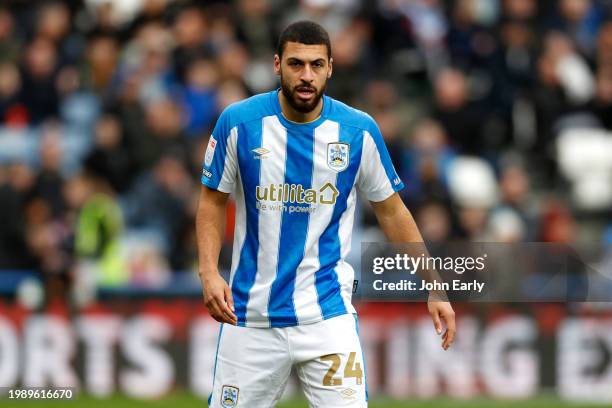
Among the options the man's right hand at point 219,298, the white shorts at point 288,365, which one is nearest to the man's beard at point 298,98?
the man's right hand at point 219,298

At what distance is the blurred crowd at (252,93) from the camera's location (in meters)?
13.9

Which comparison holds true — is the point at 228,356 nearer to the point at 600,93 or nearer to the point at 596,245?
the point at 596,245

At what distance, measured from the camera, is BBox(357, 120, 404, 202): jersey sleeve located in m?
6.80

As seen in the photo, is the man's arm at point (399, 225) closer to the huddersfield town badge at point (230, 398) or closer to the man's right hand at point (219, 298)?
the man's right hand at point (219, 298)

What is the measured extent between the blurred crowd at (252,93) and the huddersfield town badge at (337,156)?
6.37 m

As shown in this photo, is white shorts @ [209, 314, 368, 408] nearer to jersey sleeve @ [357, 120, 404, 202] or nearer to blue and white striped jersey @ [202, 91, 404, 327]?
blue and white striped jersey @ [202, 91, 404, 327]

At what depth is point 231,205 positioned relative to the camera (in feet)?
45.8

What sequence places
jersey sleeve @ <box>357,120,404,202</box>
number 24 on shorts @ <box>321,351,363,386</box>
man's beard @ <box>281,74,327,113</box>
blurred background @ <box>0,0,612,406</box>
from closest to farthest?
man's beard @ <box>281,74,327,113</box>
number 24 on shorts @ <box>321,351,363,386</box>
jersey sleeve @ <box>357,120,404,202</box>
blurred background @ <box>0,0,612,406</box>

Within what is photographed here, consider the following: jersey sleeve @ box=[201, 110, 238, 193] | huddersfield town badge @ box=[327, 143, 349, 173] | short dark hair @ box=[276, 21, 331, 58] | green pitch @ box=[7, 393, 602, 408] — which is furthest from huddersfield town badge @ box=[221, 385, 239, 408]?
green pitch @ box=[7, 393, 602, 408]

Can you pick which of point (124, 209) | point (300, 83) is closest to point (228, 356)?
point (300, 83)

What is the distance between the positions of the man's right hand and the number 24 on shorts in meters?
0.54

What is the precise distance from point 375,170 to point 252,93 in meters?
8.31

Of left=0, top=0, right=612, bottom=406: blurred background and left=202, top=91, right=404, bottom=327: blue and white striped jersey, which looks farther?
left=0, top=0, right=612, bottom=406: blurred background

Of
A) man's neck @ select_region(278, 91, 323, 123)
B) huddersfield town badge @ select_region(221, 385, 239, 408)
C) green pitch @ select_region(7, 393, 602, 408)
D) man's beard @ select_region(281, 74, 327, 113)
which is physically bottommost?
green pitch @ select_region(7, 393, 602, 408)
